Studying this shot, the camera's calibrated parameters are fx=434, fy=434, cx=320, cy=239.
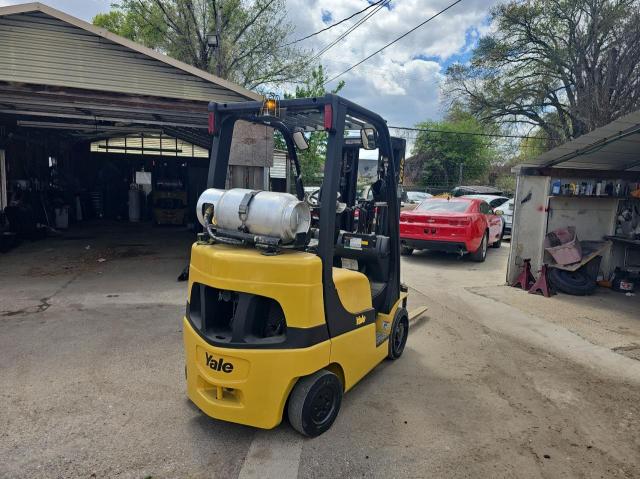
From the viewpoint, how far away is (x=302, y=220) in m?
3.05

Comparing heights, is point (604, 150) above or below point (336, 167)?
above

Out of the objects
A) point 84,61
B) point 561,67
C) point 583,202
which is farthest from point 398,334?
point 561,67

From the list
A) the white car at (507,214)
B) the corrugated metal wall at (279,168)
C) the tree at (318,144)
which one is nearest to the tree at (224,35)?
the tree at (318,144)

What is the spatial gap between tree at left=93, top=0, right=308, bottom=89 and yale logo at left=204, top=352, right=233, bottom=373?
82.7ft

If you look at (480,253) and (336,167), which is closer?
(336,167)

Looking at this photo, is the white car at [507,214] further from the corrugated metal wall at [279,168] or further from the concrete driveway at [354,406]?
the concrete driveway at [354,406]

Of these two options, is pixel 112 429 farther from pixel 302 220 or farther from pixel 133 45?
pixel 133 45

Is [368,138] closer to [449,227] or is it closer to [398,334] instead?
[398,334]

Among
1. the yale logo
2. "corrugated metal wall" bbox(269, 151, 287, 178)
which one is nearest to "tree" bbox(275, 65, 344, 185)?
"corrugated metal wall" bbox(269, 151, 287, 178)

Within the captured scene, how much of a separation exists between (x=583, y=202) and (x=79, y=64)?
9.53m

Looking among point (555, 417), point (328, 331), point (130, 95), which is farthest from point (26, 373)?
point (130, 95)

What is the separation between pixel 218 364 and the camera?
301cm

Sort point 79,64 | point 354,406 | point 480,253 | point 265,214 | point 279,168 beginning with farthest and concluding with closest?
point 279,168 < point 480,253 < point 79,64 < point 354,406 < point 265,214

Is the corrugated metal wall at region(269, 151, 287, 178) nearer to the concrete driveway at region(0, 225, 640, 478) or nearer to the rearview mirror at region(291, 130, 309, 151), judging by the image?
the concrete driveway at region(0, 225, 640, 478)
